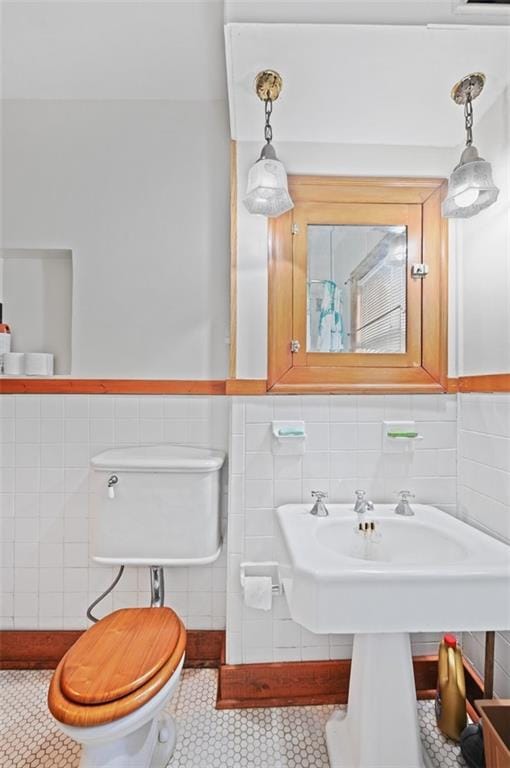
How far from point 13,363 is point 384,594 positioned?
4.88ft

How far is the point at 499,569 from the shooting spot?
0.84 m

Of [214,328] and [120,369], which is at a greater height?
[214,328]

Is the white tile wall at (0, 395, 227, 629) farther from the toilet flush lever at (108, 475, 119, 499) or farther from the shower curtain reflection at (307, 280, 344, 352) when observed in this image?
the shower curtain reflection at (307, 280, 344, 352)

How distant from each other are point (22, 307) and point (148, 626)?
4.22 feet

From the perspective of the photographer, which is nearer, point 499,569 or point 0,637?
point 499,569

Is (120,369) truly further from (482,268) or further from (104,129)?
(482,268)

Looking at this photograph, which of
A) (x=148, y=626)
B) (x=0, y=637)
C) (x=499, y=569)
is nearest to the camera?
(x=499, y=569)

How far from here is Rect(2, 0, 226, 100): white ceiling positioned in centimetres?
120

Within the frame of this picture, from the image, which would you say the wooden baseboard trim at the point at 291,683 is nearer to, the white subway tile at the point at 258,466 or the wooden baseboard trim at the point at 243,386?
the white subway tile at the point at 258,466

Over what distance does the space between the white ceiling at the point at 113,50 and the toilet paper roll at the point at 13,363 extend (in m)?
1.04

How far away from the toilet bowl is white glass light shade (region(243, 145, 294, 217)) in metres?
1.32

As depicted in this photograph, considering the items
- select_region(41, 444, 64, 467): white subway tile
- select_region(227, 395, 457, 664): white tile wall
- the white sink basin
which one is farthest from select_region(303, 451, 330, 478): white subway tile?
select_region(41, 444, 64, 467): white subway tile

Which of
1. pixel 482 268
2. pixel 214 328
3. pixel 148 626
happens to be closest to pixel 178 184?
pixel 214 328

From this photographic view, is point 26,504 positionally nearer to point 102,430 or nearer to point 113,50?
point 102,430
